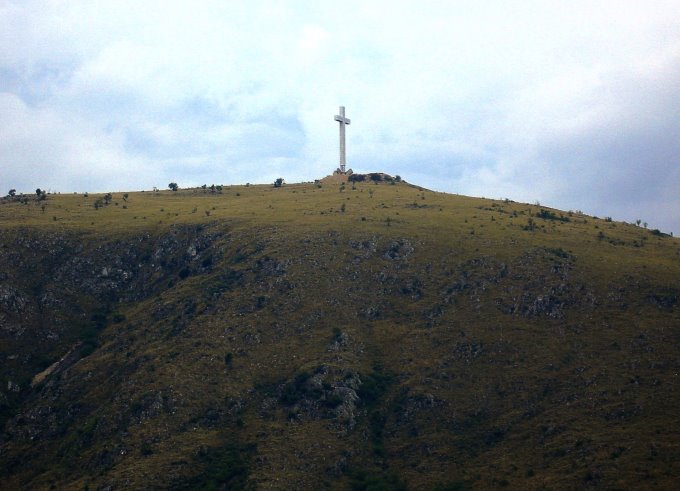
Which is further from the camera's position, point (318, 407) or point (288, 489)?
point (318, 407)

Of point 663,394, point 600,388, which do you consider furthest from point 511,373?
point 663,394

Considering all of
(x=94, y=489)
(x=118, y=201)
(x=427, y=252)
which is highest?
(x=118, y=201)

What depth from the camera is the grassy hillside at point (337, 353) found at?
104500 mm

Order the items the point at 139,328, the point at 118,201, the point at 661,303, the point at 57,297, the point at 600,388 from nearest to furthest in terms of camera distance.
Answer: the point at 600,388, the point at 661,303, the point at 139,328, the point at 57,297, the point at 118,201

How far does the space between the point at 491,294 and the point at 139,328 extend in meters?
57.5

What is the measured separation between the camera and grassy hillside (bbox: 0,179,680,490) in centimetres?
10450

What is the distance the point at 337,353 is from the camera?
123 metres

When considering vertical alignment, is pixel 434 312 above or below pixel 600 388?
above

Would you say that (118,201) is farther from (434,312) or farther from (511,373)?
(511,373)

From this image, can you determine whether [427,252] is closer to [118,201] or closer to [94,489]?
[94,489]

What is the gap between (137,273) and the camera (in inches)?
5974

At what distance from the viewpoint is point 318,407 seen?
114750 mm

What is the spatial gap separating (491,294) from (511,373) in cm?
1874

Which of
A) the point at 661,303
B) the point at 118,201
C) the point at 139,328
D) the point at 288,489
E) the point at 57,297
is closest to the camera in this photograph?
the point at 288,489
